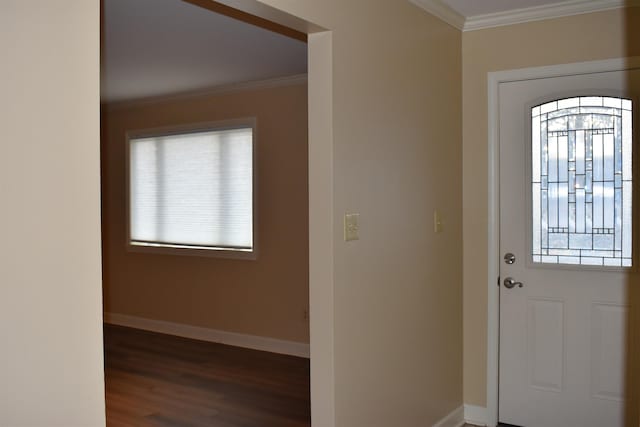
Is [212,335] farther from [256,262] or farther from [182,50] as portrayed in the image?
[182,50]

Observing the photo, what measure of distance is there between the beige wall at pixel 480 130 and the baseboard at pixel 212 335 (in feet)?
6.29

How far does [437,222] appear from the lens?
3562mm

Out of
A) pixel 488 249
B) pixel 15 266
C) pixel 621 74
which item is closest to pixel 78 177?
pixel 15 266

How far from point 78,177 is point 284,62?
3.43 metres

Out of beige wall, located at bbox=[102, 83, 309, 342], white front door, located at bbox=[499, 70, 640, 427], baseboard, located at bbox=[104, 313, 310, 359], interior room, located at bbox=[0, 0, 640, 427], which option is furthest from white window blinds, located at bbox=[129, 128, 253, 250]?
white front door, located at bbox=[499, 70, 640, 427]

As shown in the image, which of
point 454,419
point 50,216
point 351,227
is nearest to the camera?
point 50,216

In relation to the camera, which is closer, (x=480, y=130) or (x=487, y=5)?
(x=487, y=5)

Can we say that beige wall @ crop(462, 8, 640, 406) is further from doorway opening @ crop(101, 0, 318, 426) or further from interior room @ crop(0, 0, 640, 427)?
doorway opening @ crop(101, 0, 318, 426)

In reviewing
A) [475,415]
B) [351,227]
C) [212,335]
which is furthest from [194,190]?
[351,227]

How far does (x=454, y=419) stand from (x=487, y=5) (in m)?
2.45

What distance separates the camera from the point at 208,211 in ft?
19.8

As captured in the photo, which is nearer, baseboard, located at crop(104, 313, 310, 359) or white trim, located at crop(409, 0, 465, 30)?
white trim, located at crop(409, 0, 465, 30)

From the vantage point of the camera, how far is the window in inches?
229

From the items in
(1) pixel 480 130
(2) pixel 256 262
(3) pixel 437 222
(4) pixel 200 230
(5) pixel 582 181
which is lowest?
(2) pixel 256 262
